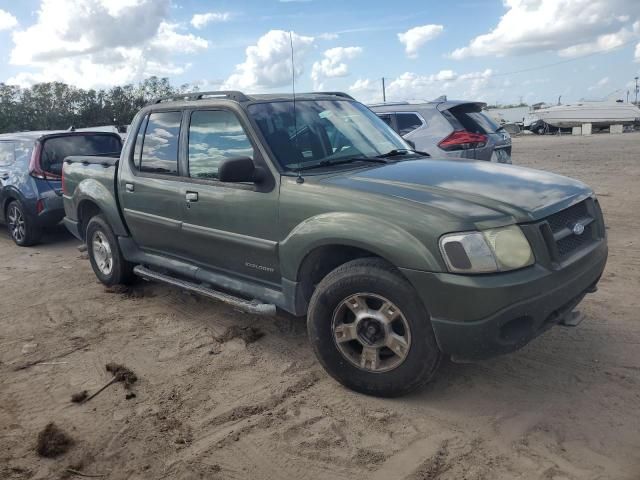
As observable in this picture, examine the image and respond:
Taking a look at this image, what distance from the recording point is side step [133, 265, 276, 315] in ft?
13.1

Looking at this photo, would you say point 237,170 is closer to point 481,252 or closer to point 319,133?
point 319,133

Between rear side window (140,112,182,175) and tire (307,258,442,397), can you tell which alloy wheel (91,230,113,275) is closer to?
rear side window (140,112,182,175)

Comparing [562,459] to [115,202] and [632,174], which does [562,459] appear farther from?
[632,174]

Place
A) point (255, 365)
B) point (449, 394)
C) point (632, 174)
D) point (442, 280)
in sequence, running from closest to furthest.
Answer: point (442, 280), point (449, 394), point (255, 365), point (632, 174)

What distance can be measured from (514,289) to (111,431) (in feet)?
8.01

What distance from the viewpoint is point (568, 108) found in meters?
40.5

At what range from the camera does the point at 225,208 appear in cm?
421

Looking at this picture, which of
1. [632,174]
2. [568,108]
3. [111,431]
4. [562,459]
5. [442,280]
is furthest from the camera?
[568,108]

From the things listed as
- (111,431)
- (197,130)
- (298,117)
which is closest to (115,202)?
(197,130)

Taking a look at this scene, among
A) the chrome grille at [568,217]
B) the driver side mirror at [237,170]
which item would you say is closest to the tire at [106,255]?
the driver side mirror at [237,170]

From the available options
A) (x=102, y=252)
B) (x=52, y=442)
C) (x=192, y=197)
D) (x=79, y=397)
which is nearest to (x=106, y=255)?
(x=102, y=252)

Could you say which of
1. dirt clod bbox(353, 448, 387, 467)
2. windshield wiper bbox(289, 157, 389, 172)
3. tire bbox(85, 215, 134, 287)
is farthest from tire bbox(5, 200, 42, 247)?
dirt clod bbox(353, 448, 387, 467)

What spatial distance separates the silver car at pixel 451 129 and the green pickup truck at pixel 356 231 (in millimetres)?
3371

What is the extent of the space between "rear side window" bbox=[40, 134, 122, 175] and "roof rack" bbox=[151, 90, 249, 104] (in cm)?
338
